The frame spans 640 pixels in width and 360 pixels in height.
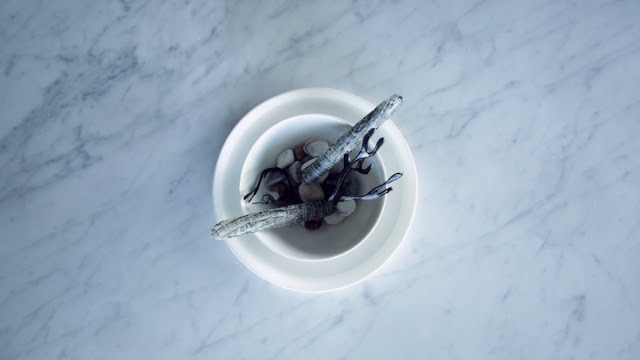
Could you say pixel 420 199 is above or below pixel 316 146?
below

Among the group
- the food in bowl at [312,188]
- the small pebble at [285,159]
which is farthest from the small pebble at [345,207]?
the small pebble at [285,159]

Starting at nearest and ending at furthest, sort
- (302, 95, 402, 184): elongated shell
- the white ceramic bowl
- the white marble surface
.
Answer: (302, 95, 402, 184): elongated shell < the white ceramic bowl < the white marble surface

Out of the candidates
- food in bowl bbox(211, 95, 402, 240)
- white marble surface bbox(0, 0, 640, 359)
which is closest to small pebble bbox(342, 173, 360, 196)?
food in bowl bbox(211, 95, 402, 240)

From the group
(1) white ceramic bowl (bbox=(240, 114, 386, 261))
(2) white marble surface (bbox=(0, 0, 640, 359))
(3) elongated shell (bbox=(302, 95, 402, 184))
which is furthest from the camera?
(2) white marble surface (bbox=(0, 0, 640, 359))

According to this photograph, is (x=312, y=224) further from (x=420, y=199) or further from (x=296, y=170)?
(x=420, y=199)

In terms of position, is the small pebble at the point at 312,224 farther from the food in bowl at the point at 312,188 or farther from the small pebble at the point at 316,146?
the small pebble at the point at 316,146

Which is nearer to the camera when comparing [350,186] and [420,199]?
[350,186]

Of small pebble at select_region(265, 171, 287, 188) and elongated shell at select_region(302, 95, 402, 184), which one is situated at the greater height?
small pebble at select_region(265, 171, 287, 188)

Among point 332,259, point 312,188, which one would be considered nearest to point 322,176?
point 312,188

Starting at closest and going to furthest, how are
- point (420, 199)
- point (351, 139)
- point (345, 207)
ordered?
point (351, 139)
point (345, 207)
point (420, 199)

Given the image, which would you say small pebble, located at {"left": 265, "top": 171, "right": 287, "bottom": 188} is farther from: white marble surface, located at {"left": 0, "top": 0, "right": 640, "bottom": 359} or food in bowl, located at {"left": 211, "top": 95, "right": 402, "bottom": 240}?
white marble surface, located at {"left": 0, "top": 0, "right": 640, "bottom": 359}
